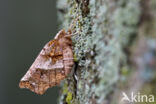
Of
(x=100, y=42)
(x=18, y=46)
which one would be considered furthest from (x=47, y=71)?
(x=18, y=46)

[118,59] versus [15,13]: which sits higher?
[15,13]

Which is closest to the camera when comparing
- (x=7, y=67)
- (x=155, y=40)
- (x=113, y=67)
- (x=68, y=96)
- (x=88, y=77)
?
(x=155, y=40)

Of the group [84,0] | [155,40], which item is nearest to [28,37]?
[84,0]

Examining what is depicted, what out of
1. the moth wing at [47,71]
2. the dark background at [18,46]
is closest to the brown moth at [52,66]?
the moth wing at [47,71]

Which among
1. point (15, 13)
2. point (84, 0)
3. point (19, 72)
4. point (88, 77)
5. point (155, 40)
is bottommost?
point (19, 72)

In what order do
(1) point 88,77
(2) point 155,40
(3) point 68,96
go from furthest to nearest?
(3) point 68,96, (1) point 88,77, (2) point 155,40

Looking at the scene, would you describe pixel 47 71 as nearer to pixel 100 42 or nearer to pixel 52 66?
pixel 52 66

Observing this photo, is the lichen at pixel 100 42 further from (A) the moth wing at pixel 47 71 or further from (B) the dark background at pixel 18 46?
(B) the dark background at pixel 18 46

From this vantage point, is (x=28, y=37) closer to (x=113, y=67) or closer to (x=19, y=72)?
(x=19, y=72)
